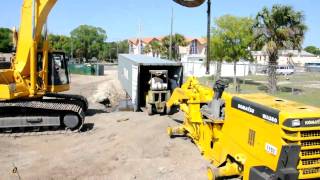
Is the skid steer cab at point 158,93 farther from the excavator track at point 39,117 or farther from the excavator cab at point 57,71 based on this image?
the excavator cab at point 57,71

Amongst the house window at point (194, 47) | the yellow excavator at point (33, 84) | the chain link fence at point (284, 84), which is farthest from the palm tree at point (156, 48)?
the yellow excavator at point (33, 84)

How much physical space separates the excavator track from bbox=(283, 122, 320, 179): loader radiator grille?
9.63 metres

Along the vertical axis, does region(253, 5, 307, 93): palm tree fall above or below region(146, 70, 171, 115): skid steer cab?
above

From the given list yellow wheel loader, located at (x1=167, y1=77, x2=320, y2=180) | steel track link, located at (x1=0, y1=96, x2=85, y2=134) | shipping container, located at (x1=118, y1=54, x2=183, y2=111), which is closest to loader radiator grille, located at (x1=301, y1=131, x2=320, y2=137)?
yellow wheel loader, located at (x1=167, y1=77, x2=320, y2=180)

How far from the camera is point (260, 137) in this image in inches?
247

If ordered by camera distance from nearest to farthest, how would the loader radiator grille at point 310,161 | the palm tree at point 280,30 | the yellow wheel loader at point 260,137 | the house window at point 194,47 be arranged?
the yellow wheel loader at point 260,137
the loader radiator grille at point 310,161
the palm tree at point 280,30
the house window at point 194,47

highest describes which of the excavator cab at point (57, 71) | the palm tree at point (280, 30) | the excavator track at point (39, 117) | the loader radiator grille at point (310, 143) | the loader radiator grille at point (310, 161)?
the palm tree at point (280, 30)

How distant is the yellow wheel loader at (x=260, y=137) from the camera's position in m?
5.70

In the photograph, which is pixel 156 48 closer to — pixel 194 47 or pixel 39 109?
pixel 194 47

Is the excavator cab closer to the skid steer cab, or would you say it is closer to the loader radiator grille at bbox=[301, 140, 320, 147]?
the skid steer cab

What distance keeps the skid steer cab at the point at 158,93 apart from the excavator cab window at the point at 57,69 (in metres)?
3.90

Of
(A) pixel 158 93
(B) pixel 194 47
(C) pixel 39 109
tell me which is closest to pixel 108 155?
(C) pixel 39 109

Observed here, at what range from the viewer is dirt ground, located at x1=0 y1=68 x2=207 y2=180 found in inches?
356

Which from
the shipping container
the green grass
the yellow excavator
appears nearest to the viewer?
the yellow excavator
